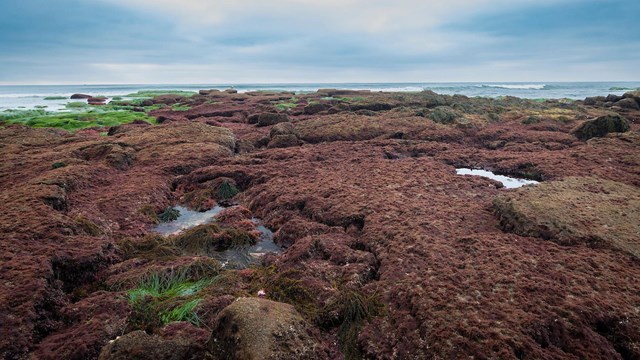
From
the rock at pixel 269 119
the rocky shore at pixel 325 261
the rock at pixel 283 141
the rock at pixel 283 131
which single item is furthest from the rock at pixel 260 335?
the rock at pixel 269 119

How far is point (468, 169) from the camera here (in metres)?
13.3

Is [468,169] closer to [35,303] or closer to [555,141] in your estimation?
[555,141]

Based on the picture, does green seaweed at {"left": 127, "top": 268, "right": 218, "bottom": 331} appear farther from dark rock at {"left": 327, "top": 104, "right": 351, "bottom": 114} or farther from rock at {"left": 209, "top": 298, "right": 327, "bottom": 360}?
dark rock at {"left": 327, "top": 104, "right": 351, "bottom": 114}

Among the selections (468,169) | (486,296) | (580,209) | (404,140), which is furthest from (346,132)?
(486,296)

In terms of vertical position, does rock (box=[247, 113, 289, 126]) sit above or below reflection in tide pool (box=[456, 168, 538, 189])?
above

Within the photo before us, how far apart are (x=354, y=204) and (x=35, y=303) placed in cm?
625

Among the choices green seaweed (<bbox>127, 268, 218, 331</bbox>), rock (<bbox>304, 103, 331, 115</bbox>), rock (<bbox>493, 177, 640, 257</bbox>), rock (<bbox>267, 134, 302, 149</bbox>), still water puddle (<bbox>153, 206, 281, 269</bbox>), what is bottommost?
still water puddle (<bbox>153, 206, 281, 269</bbox>)

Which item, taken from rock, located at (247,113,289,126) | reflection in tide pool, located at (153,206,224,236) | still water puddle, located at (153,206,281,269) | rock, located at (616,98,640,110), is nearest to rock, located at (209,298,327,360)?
still water puddle, located at (153,206,281,269)

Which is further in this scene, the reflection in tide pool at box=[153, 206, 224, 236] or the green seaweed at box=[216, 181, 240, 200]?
the green seaweed at box=[216, 181, 240, 200]

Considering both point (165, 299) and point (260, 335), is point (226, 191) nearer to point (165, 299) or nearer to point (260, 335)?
point (165, 299)

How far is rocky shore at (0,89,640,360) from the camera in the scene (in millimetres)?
4438

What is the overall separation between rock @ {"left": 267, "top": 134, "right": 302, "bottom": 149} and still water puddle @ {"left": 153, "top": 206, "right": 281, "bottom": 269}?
7570 mm

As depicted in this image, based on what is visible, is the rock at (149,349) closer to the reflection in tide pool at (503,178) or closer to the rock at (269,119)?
the reflection in tide pool at (503,178)

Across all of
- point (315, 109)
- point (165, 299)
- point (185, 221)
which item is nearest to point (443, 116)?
point (315, 109)
